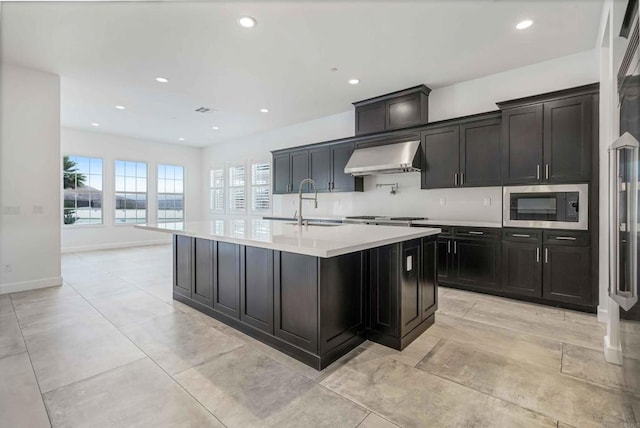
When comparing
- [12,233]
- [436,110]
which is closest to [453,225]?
[436,110]

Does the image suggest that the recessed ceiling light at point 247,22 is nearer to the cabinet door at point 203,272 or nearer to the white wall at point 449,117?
the cabinet door at point 203,272

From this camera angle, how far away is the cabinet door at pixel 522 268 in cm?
342

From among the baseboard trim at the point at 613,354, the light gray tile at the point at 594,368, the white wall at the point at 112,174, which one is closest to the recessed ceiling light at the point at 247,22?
the light gray tile at the point at 594,368

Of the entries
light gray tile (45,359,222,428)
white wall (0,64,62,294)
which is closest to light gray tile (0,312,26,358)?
light gray tile (45,359,222,428)

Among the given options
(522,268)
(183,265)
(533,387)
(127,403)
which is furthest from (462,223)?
(127,403)

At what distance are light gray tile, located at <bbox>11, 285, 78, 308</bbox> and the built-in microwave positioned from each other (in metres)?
5.55

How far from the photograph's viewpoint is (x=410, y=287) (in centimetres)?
251

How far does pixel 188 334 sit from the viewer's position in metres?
2.68

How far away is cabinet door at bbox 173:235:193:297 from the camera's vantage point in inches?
133

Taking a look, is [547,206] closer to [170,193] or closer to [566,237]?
[566,237]

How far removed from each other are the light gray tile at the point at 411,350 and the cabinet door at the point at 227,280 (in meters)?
1.24

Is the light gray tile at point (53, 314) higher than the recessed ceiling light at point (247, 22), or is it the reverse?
the recessed ceiling light at point (247, 22)

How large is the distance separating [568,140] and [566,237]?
3.47ft

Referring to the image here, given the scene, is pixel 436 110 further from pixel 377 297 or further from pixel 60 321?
pixel 60 321
